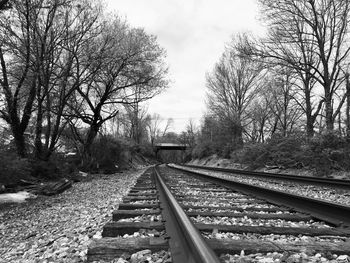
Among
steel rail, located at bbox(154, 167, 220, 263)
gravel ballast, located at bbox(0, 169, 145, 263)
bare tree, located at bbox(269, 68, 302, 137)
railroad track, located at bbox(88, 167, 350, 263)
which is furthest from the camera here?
bare tree, located at bbox(269, 68, 302, 137)

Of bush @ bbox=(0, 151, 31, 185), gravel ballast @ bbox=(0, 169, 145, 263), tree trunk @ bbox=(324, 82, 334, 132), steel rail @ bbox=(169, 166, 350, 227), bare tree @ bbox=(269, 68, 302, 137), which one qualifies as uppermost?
bare tree @ bbox=(269, 68, 302, 137)

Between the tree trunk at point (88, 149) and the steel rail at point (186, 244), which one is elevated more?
the tree trunk at point (88, 149)

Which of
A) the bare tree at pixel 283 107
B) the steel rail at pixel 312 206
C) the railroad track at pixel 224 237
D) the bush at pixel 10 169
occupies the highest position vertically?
the bare tree at pixel 283 107

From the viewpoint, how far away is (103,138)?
22.8 metres

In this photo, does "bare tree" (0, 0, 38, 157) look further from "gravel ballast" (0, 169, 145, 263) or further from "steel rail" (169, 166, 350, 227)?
"steel rail" (169, 166, 350, 227)

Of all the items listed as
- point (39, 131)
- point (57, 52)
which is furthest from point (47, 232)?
point (57, 52)

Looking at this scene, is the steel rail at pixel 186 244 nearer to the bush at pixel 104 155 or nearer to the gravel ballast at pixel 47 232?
the gravel ballast at pixel 47 232

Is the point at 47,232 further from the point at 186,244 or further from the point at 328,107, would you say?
the point at 328,107

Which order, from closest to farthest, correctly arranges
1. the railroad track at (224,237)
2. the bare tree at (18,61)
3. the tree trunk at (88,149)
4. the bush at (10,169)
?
the railroad track at (224,237), the bush at (10,169), the bare tree at (18,61), the tree trunk at (88,149)

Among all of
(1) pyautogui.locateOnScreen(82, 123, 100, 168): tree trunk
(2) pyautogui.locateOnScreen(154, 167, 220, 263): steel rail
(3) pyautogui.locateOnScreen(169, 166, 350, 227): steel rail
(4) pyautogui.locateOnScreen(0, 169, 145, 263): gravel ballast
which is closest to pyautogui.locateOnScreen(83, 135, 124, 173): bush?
(1) pyautogui.locateOnScreen(82, 123, 100, 168): tree trunk

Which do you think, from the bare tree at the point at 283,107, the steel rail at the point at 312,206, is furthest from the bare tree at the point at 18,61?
the bare tree at the point at 283,107

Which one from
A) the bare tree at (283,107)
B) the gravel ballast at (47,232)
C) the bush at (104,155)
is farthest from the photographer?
the bare tree at (283,107)

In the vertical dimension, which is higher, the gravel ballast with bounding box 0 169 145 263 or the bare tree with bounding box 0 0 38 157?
the bare tree with bounding box 0 0 38 157

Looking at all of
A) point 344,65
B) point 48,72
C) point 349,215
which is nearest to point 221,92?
point 344,65
